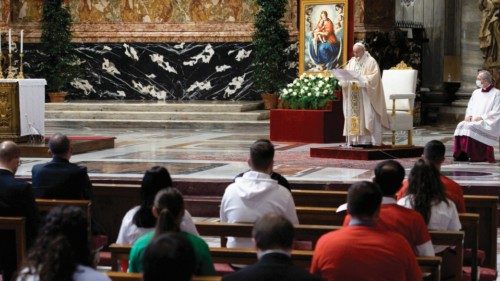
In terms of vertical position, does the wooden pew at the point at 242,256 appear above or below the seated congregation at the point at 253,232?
below

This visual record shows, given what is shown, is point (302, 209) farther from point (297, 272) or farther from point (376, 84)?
point (376, 84)

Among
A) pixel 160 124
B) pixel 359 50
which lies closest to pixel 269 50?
pixel 160 124

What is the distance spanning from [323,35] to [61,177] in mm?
11335

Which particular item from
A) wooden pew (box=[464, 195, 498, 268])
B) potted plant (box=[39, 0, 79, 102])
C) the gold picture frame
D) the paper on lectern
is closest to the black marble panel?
potted plant (box=[39, 0, 79, 102])

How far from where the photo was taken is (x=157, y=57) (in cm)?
2323

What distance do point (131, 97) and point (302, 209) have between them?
1626cm

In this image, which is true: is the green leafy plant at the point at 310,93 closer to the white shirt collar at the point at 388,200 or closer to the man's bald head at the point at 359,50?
the man's bald head at the point at 359,50

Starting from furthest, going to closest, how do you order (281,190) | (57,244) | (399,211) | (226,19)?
(226,19)
(281,190)
(399,211)
(57,244)

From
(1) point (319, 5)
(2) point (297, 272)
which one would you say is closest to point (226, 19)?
(1) point (319, 5)

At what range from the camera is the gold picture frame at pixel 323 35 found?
18.5m

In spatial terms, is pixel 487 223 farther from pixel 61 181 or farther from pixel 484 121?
pixel 484 121

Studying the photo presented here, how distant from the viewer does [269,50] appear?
21500mm

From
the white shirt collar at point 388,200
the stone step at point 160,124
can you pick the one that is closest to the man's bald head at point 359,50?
the stone step at point 160,124

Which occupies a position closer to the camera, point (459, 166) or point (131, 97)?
point (459, 166)
